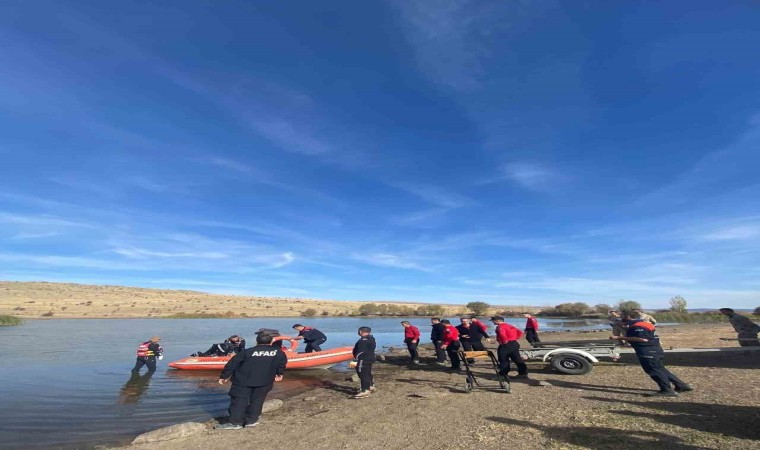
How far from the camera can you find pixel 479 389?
10203 mm

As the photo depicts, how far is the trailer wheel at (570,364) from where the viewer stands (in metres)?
11.3

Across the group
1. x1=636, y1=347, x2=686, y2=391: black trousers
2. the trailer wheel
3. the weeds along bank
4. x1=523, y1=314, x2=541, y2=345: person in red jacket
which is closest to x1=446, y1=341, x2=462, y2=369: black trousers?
the trailer wheel

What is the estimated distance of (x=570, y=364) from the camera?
1166cm

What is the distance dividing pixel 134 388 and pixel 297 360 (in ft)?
→ 19.3

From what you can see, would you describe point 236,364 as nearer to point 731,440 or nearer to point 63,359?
point 731,440

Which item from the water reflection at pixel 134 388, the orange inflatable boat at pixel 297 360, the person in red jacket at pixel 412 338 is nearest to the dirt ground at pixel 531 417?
the person in red jacket at pixel 412 338

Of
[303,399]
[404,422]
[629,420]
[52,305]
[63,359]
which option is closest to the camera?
[629,420]

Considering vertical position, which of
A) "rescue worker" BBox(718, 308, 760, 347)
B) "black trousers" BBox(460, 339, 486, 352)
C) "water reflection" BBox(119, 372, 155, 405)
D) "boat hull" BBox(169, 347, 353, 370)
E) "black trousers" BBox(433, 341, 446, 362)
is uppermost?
"rescue worker" BBox(718, 308, 760, 347)

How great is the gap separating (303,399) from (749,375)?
11977 mm

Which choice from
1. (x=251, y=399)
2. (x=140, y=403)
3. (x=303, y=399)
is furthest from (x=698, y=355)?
(x=140, y=403)

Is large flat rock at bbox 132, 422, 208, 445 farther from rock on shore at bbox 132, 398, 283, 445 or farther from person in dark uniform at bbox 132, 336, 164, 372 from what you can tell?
person in dark uniform at bbox 132, 336, 164, 372

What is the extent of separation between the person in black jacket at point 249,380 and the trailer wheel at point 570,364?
835 cm

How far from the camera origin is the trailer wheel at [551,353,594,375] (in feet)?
37.2

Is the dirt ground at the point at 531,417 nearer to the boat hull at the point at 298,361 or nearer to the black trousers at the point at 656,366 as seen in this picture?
the black trousers at the point at 656,366
